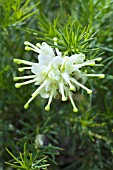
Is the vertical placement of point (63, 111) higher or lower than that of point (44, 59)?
lower

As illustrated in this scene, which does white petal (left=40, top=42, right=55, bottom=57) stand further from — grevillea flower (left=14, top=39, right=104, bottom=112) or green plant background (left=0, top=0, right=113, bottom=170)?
green plant background (left=0, top=0, right=113, bottom=170)

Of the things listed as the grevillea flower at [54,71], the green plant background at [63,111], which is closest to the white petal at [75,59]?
the grevillea flower at [54,71]

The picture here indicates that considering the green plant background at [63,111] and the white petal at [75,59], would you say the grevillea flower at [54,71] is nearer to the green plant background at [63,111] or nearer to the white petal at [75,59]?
the white petal at [75,59]

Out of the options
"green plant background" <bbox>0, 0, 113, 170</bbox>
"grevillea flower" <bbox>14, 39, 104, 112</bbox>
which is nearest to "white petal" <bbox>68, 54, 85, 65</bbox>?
"grevillea flower" <bbox>14, 39, 104, 112</bbox>

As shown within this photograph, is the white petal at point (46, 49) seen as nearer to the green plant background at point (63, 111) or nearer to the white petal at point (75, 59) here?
the white petal at point (75, 59)

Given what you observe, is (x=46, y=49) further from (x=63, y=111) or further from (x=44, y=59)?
(x=63, y=111)

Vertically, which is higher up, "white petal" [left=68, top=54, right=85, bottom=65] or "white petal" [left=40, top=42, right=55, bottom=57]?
"white petal" [left=40, top=42, right=55, bottom=57]

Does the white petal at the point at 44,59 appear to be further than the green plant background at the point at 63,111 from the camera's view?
No

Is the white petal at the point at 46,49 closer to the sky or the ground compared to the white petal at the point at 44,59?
closer to the sky

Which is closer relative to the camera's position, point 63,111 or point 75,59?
point 75,59

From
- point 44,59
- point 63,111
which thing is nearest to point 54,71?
point 44,59

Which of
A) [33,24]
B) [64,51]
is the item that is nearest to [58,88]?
[64,51]
